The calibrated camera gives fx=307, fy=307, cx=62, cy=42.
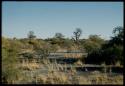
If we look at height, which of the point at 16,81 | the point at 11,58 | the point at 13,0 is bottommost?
the point at 16,81

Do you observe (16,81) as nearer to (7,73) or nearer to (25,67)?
(7,73)

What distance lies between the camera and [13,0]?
588 centimetres

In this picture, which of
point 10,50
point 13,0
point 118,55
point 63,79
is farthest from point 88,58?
point 13,0

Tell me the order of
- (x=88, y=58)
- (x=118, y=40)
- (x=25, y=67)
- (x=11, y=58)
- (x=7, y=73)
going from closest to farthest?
(x=7, y=73)
(x=11, y=58)
(x=25, y=67)
(x=118, y=40)
(x=88, y=58)

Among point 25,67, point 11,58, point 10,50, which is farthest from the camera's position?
point 25,67

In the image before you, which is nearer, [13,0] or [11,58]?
[13,0]

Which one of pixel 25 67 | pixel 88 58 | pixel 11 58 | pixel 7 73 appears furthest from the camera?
pixel 88 58

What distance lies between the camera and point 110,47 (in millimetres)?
16484

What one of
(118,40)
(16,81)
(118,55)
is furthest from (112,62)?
(16,81)

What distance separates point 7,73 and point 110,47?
24.7ft

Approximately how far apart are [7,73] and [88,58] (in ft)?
28.3

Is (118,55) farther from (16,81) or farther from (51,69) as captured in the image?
(16,81)

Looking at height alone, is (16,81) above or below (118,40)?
below

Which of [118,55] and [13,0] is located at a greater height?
[13,0]
